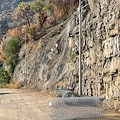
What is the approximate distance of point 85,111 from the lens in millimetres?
7828

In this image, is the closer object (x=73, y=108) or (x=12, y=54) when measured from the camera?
(x=73, y=108)

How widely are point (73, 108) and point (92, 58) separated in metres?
5.74

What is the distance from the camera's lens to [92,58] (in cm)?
1273

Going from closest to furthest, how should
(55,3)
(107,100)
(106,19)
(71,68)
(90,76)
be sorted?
(107,100), (106,19), (90,76), (71,68), (55,3)

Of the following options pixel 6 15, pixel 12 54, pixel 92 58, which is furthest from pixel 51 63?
pixel 6 15

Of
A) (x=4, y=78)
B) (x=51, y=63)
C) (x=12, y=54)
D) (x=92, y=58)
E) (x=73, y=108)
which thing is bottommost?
(x=73, y=108)

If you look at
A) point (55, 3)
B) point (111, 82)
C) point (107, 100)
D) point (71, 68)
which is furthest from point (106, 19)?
point (55, 3)

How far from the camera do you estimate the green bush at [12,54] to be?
111 feet

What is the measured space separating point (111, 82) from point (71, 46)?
29.7 feet

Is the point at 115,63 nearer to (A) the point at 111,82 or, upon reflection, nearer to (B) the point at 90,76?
(A) the point at 111,82

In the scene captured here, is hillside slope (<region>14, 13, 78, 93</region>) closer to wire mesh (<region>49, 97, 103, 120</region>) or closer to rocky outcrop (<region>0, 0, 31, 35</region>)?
wire mesh (<region>49, 97, 103, 120</region>)

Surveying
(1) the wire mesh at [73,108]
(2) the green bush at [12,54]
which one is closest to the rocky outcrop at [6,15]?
(2) the green bush at [12,54]

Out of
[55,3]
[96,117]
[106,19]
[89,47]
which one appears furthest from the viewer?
[55,3]

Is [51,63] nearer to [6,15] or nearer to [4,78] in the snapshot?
[4,78]
